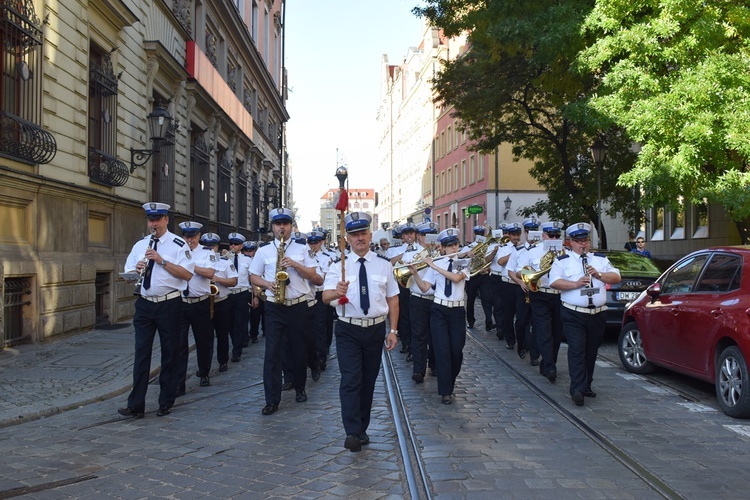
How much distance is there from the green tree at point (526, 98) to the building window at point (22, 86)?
9.05 metres

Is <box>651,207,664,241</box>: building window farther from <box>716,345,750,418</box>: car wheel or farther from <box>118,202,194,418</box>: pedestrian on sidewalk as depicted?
<box>118,202,194,418</box>: pedestrian on sidewalk

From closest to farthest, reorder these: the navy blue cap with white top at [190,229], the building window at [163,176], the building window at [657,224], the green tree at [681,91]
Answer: the navy blue cap with white top at [190,229]
the green tree at [681,91]
the building window at [163,176]
the building window at [657,224]

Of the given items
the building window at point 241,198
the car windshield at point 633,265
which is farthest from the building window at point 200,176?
the car windshield at point 633,265

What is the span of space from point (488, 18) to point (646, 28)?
4378mm

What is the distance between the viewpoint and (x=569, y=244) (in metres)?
8.36

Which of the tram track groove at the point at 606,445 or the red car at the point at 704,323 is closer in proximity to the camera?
the tram track groove at the point at 606,445

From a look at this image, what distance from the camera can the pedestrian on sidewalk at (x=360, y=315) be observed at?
609cm

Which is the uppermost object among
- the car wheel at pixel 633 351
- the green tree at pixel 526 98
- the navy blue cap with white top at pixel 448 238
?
the green tree at pixel 526 98

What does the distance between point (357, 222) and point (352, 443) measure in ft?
5.95

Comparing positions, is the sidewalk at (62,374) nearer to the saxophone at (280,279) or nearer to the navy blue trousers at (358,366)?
the saxophone at (280,279)

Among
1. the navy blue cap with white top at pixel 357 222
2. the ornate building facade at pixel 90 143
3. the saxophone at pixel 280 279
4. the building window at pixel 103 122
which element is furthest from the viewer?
the building window at pixel 103 122

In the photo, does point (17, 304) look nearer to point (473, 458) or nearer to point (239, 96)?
point (473, 458)

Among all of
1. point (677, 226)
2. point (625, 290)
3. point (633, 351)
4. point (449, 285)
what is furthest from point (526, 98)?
point (449, 285)

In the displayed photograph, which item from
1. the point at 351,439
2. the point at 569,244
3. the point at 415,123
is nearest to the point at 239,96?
the point at 569,244
